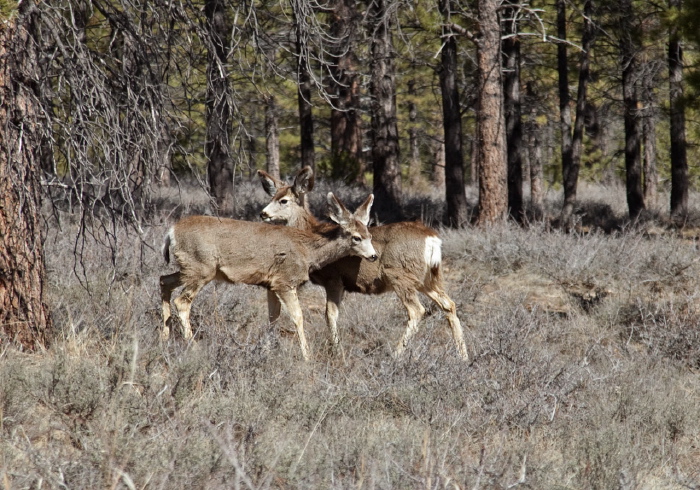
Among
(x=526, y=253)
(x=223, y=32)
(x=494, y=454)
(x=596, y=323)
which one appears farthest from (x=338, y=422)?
(x=223, y=32)

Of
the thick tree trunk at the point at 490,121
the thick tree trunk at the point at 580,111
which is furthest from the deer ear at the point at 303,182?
the thick tree trunk at the point at 580,111

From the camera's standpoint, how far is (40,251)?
6.18 m

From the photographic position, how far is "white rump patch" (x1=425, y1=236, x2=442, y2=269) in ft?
26.7

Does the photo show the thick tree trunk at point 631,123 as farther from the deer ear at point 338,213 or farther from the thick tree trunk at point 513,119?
the deer ear at point 338,213

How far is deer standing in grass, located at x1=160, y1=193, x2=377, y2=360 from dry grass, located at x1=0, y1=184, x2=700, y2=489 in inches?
13.6

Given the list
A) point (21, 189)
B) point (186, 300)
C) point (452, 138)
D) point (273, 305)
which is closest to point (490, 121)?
point (452, 138)

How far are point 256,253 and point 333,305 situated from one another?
101cm

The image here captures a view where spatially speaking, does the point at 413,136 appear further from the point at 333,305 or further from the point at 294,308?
the point at 294,308

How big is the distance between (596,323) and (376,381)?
13.6ft

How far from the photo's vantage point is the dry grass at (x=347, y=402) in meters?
4.19

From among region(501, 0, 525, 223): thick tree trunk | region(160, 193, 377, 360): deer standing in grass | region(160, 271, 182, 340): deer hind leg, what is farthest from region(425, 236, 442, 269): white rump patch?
region(501, 0, 525, 223): thick tree trunk

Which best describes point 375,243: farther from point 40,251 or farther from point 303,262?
point 40,251

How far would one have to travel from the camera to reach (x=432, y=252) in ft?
26.7

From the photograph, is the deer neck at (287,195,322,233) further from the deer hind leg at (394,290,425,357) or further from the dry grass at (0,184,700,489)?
the deer hind leg at (394,290,425,357)
